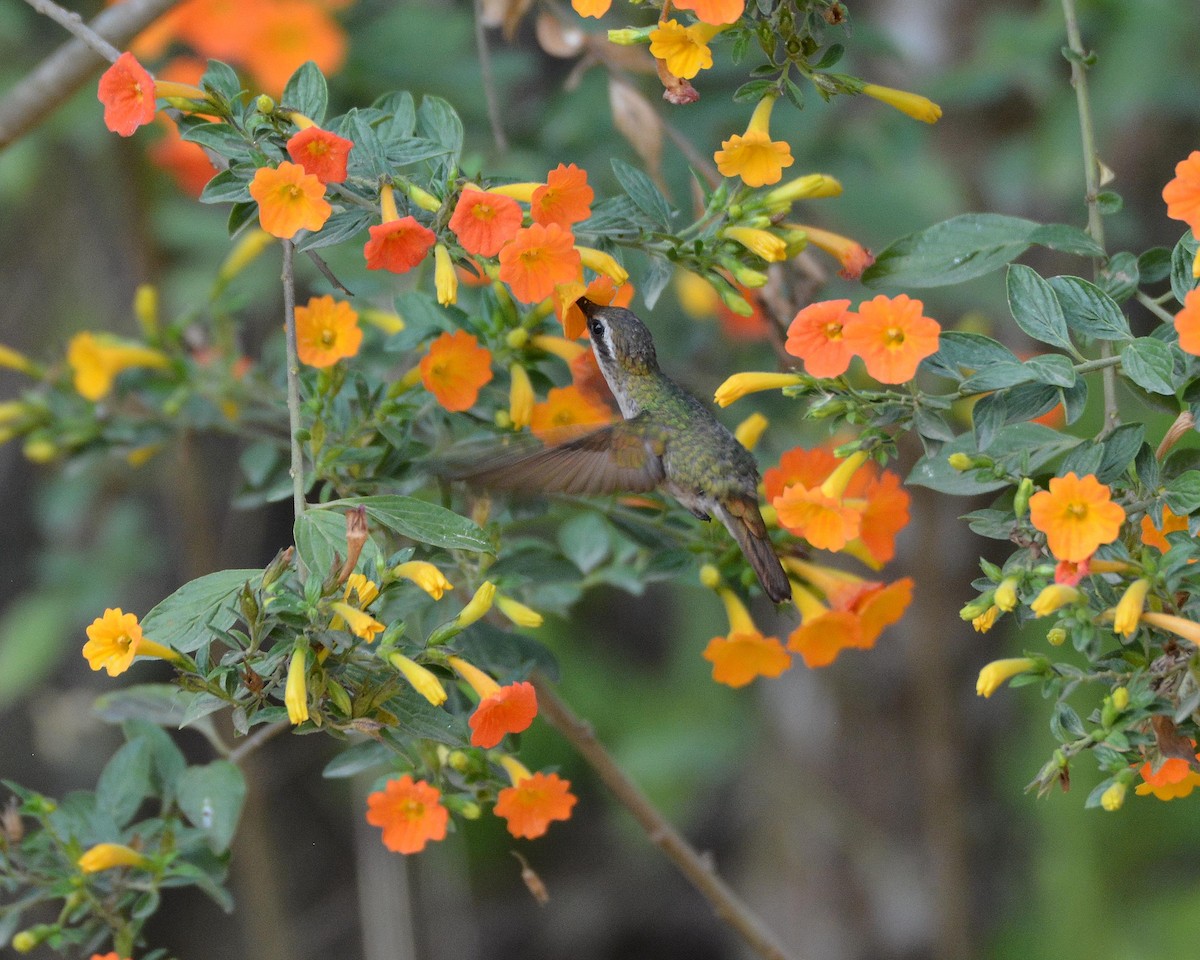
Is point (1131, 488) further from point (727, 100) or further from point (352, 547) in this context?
point (727, 100)

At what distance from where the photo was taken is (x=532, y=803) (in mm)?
1601

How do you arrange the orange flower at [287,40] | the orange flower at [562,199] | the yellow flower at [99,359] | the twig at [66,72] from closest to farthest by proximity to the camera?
the orange flower at [562,199], the twig at [66,72], the yellow flower at [99,359], the orange flower at [287,40]

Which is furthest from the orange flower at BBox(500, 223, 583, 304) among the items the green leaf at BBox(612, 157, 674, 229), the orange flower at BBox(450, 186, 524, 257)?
the green leaf at BBox(612, 157, 674, 229)

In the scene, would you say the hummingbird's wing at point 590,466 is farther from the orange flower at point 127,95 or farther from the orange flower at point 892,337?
the orange flower at point 127,95

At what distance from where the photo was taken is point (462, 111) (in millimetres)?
2965

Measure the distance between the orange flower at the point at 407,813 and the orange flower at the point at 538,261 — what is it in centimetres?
59

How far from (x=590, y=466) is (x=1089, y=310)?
0.63 metres

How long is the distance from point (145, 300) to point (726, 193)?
119 cm

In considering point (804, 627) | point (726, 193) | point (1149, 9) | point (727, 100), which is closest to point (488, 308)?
point (726, 193)

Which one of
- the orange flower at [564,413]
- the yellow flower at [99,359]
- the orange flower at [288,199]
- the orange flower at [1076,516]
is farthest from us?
the yellow flower at [99,359]

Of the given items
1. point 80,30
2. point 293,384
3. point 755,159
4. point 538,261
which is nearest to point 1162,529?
point 755,159

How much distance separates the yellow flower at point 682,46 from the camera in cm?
146

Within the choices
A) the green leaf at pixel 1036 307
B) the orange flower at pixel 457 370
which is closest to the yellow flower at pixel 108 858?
the orange flower at pixel 457 370

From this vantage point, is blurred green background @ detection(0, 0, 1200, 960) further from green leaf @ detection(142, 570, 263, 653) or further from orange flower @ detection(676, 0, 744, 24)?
green leaf @ detection(142, 570, 263, 653)
